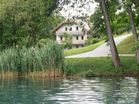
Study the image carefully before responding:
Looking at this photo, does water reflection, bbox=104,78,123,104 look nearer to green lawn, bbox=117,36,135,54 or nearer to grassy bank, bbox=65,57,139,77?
grassy bank, bbox=65,57,139,77

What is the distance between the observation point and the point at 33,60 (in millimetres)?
36562

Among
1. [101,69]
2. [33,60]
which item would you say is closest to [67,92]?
[33,60]

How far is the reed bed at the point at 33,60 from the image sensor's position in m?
35.7

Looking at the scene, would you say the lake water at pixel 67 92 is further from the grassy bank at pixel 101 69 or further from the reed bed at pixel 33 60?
the grassy bank at pixel 101 69

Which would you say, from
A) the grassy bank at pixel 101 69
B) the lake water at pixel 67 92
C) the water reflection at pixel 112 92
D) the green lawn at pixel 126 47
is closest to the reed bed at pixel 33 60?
the grassy bank at pixel 101 69

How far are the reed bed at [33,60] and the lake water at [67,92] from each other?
2453 millimetres

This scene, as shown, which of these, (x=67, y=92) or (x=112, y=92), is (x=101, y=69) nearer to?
(x=112, y=92)

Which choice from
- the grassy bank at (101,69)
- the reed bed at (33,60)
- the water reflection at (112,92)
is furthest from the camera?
the grassy bank at (101,69)

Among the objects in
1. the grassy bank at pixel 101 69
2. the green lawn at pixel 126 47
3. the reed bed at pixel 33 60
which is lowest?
the grassy bank at pixel 101 69

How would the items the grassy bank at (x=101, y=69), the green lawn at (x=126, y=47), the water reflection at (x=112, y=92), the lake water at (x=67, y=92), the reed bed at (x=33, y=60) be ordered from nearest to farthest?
1. the water reflection at (x=112, y=92)
2. the lake water at (x=67, y=92)
3. the reed bed at (x=33, y=60)
4. the grassy bank at (x=101, y=69)
5. the green lawn at (x=126, y=47)

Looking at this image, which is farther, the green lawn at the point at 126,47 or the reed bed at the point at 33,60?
the green lawn at the point at 126,47

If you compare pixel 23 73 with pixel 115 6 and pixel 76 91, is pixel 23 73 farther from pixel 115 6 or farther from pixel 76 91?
pixel 76 91

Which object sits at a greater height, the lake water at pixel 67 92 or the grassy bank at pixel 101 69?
the grassy bank at pixel 101 69

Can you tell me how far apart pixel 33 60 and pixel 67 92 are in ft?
38.3
